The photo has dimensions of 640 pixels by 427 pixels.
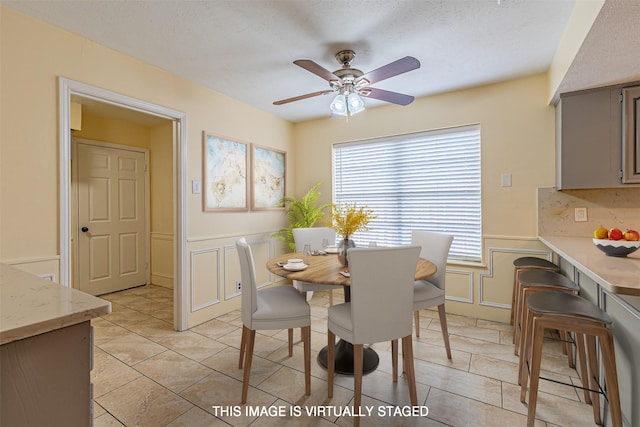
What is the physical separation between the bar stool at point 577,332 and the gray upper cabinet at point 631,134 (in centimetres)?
145

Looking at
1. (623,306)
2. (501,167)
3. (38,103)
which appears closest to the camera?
(623,306)

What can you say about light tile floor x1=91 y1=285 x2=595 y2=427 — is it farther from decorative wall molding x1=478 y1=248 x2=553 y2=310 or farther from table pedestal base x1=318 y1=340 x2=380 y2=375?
decorative wall molding x1=478 y1=248 x2=553 y2=310

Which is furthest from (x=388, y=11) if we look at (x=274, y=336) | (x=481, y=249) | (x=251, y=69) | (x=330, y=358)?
(x=274, y=336)

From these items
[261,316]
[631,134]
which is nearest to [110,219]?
[261,316]

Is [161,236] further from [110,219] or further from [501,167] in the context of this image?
[501,167]

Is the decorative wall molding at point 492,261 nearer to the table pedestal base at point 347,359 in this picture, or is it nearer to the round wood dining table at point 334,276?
the round wood dining table at point 334,276

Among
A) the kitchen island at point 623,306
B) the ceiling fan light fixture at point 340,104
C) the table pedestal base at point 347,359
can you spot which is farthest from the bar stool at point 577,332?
the ceiling fan light fixture at point 340,104

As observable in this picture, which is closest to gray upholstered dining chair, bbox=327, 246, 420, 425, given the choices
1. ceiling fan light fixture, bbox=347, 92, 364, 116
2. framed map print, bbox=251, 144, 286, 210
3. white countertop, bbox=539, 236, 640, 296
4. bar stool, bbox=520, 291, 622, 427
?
bar stool, bbox=520, 291, 622, 427

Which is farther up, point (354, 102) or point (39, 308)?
point (354, 102)

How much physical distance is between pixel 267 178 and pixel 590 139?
11.3 ft

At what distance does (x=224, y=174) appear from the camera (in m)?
3.44

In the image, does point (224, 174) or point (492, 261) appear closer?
point (492, 261)

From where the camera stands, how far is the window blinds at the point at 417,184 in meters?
3.32

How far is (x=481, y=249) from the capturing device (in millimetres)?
3207
